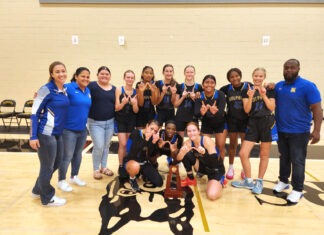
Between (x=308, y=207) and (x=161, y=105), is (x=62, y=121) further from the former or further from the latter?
(x=308, y=207)

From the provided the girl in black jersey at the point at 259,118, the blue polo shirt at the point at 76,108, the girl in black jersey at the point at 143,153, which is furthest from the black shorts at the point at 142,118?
Answer: the girl in black jersey at the point at 259,118

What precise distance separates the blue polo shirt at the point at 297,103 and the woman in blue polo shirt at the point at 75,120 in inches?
95.0

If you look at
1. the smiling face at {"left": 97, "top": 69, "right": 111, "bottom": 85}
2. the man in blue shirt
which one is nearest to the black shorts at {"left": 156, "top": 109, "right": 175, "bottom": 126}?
the smiling face at {"left": 97, "top": 69, "right": 111, "bottom": 85}

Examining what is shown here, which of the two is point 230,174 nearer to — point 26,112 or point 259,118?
point 259,118

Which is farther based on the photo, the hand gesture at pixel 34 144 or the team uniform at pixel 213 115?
the team uniform at pixel 213 115

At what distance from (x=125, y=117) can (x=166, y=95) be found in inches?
27.9

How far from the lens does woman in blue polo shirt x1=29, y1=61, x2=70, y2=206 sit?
2.63m

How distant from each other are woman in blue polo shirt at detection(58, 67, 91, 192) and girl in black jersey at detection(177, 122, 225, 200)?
1.31m

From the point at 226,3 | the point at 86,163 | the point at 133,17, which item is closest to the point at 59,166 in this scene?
the point at 86,163

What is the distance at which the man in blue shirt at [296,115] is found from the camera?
2988mm

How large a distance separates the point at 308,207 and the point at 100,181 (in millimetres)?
2703

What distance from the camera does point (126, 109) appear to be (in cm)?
367

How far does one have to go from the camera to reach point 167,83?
3947mm

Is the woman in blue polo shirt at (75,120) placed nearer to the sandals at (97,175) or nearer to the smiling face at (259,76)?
the sandals at (97,175)
